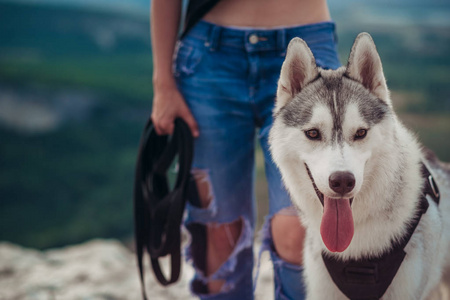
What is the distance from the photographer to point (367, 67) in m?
1.73

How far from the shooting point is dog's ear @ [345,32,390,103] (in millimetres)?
1598

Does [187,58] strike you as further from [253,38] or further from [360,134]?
[360,134]

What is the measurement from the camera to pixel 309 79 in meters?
1.84

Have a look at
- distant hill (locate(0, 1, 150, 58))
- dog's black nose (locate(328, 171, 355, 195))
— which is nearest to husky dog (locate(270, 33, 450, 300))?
dog's black nose (locate(328, 171, 355, 195))

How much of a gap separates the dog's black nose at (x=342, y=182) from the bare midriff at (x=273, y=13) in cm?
81

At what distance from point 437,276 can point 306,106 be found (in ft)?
3.62

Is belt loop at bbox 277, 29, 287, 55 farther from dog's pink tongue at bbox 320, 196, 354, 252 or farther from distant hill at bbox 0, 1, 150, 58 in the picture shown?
distant hill at bbox 0, 1, 150, 58

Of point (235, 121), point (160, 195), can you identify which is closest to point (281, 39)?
point (235, 121)

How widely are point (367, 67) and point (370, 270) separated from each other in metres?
0.86

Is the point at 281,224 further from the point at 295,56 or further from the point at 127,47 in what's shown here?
the point at 127,47

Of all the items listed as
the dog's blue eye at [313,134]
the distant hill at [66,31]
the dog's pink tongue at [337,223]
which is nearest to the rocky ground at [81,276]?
Answer: the dog's pink tongue at [337,223]

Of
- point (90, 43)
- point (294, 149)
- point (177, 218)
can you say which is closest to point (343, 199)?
point (294, 149)

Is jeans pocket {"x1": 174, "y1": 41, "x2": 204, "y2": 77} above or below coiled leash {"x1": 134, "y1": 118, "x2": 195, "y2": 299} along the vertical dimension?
above

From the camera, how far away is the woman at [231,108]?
6.67 feet
